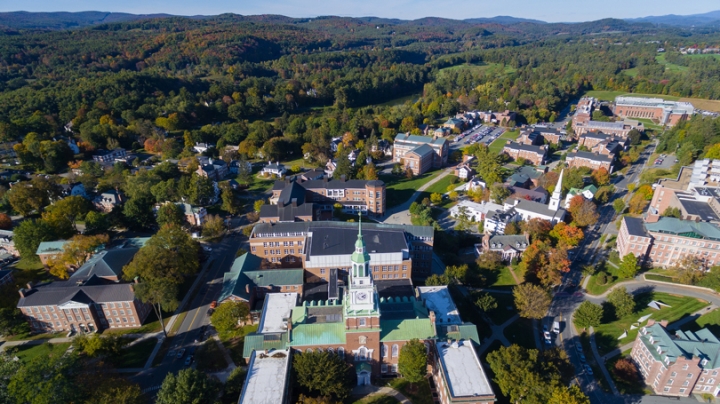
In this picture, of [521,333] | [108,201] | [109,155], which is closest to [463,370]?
[521,333]

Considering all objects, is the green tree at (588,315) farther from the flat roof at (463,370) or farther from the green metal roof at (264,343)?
the green metal roof at (264,343)

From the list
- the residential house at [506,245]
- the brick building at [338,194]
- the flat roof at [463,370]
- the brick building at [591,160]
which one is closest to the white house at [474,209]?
the residential house at [506,245]

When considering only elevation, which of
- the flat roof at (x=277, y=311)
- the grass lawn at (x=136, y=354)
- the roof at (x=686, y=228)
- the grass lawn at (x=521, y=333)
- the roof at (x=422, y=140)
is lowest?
the grass lawn at (x=521, y=333)

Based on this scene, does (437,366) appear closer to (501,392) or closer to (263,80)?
(501,392)

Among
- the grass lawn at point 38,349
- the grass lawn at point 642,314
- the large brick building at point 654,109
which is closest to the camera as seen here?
the grass lawn at point 38,349

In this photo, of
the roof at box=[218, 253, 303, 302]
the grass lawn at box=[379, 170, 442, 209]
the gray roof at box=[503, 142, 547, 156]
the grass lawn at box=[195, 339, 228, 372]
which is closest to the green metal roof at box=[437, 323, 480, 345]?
the roof at box=[218, 253, 303, 302]

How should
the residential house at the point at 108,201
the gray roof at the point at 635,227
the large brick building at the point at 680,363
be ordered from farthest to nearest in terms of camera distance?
the residential house at the point at 108,201 < the gray roof at the point at 635,227 < the large brick building at the point at 680,363

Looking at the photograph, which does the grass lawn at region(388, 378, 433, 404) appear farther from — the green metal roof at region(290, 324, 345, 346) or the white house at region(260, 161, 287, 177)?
the white house at region(260, 161, 287, 177)
